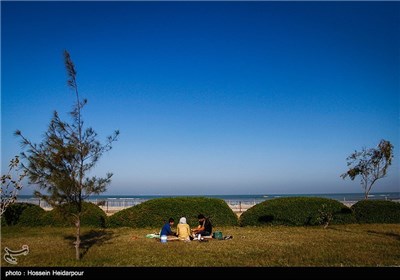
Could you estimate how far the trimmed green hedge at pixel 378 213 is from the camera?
20.0 metres

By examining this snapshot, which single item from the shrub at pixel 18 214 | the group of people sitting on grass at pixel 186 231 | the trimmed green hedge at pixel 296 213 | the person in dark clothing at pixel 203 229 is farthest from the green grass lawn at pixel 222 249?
the trimmed green hedge at pixel 296 213

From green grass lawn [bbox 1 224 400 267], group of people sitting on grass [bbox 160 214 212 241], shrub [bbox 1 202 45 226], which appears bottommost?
green grass lawn [bbox 1 224 400 267]

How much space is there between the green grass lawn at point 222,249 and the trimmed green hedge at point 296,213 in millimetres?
2443

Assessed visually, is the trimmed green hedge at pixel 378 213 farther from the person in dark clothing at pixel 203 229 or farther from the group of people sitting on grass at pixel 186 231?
the group of people sitting on grass at pixel 186 231

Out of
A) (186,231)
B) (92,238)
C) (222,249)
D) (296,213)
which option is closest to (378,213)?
(296,213)

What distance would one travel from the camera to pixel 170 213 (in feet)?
64.4

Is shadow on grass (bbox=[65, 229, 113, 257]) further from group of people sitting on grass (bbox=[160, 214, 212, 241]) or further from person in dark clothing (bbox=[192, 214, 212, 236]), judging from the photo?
person in dark clothing (bbox=[192, 214, 212, 236])

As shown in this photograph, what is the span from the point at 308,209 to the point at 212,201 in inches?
228

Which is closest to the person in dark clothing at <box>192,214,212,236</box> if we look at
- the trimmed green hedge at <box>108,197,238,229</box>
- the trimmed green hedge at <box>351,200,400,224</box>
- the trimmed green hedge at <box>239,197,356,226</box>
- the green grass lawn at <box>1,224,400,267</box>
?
the green grass lawn at <box>1,224,400,267</box>

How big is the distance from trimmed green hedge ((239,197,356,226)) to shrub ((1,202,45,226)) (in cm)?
1208

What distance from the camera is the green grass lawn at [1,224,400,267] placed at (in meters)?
9.62

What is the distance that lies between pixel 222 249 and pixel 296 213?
9.31 metres
